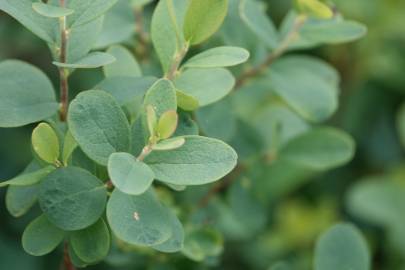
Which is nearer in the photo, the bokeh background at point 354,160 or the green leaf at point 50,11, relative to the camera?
the green leaf at point 50,11

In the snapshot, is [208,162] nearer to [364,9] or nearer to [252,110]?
[252,110]

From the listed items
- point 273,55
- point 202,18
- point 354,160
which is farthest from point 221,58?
point 354,160

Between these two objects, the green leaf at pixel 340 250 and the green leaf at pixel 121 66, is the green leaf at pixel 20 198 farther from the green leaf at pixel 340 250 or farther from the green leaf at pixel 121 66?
the green leaf at pixel 340 250

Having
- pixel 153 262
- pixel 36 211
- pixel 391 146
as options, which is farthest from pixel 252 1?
pixel 391 146

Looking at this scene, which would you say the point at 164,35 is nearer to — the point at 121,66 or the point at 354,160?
the point at 121,66

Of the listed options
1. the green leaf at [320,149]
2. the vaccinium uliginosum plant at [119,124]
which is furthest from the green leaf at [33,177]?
the green leaf at [320,149]

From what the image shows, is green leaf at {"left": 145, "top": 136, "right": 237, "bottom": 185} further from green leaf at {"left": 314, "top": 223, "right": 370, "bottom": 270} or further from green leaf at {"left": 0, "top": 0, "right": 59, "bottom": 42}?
green leaf at {"left": 314, "top": 223, "right": 370, "bottom": 270}
